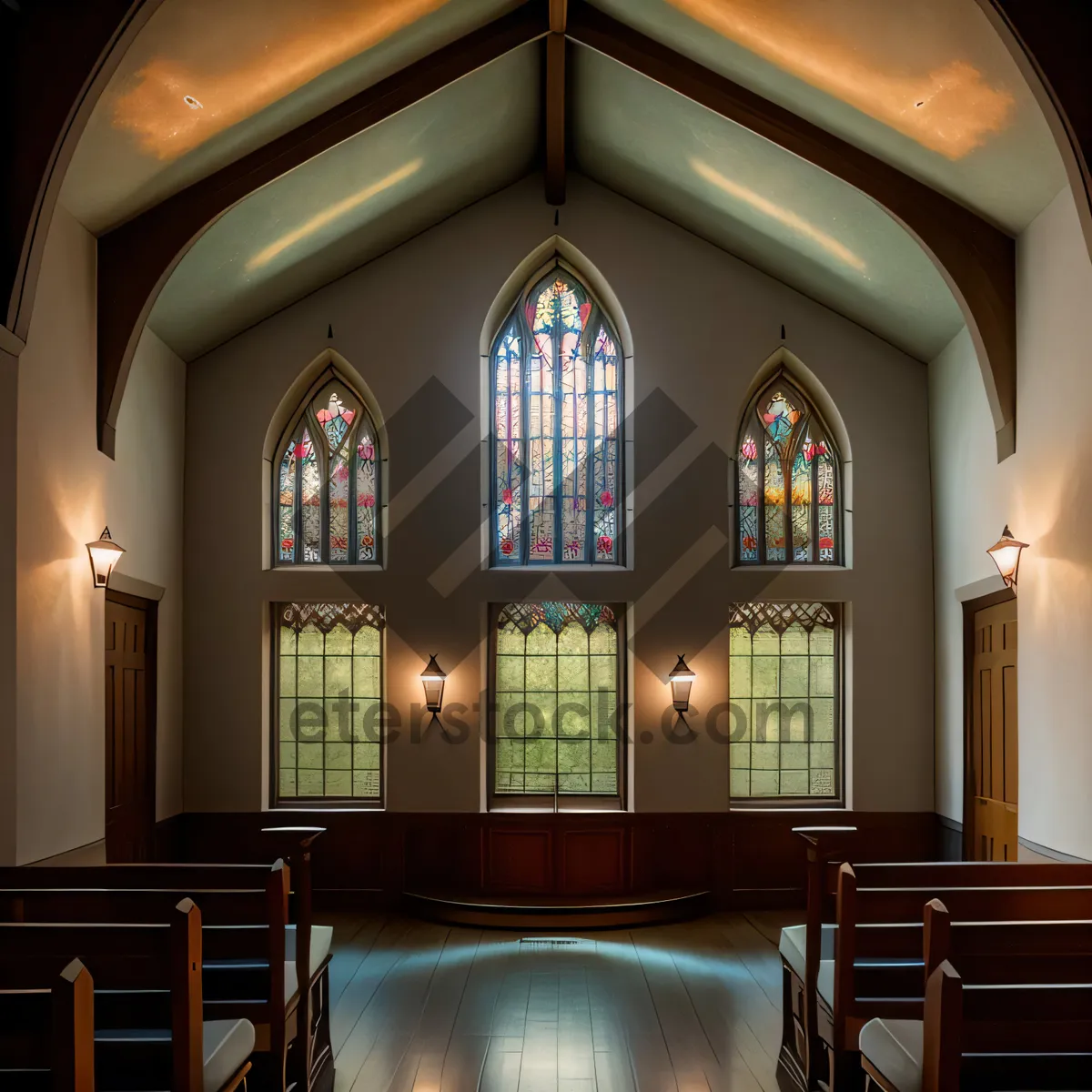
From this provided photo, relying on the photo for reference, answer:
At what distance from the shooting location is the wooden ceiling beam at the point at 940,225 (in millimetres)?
6504

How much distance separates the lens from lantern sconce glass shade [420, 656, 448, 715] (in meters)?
8.27

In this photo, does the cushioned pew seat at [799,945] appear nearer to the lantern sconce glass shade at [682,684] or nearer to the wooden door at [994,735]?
the wooden door at [994,735]

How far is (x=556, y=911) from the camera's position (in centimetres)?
779

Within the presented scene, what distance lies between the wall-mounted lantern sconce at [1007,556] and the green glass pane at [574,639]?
312 centimetres

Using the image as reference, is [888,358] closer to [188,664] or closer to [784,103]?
[784,103]

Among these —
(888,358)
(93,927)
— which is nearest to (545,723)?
(888,358)

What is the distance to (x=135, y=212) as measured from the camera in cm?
660

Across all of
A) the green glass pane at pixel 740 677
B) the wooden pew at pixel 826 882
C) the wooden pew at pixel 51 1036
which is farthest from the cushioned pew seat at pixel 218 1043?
the green glass pane at pixel 740 677

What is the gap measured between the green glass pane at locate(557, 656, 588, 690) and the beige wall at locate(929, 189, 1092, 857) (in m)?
2.85

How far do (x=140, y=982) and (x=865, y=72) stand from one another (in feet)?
16.6

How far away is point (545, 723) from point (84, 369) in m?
3.98

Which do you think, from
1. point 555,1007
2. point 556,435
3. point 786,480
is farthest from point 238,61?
point 555,1007

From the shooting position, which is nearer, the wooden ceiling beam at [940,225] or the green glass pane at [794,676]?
the wooden ceiling beam at [940,225]

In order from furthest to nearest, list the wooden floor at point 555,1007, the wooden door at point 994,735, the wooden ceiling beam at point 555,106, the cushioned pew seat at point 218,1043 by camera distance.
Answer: the wooden door at point 994,735, the wooden ceiling beam at point 555,106, the wooden floor at point 555,1007, the cushioned pew seat at point 218,1043
